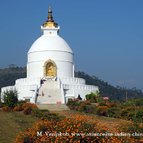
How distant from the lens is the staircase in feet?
134

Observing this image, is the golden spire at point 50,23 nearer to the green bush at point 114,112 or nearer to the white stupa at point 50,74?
the white stupa at point 50,74

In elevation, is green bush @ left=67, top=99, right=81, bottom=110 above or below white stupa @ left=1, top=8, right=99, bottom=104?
below

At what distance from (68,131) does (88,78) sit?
142014 millimetres

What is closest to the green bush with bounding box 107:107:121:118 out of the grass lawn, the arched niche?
the grass lawn

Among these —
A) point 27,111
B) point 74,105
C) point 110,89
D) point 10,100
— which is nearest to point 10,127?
point 27,111

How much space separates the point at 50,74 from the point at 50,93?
5.44m

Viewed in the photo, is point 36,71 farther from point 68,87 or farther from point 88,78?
point 88,78

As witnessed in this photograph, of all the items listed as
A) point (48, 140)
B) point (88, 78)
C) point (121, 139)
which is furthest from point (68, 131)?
point (88, 78)

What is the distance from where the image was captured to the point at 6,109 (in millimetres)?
28328

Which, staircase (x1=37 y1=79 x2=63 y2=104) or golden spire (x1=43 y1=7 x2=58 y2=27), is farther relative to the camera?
golden spire (x1=43 y1=7 x2=58 y2=27)

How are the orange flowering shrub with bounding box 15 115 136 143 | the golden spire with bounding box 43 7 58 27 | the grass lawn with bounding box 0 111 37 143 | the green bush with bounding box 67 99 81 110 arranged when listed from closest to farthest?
the orange flowering shrub with bounding box 15 115 136 143 < the grass lawn with bounding box 0 111 37 143 < the green bush with bounding box 67 99 81 110 < the golden spire with bounding box 43 7 58 27

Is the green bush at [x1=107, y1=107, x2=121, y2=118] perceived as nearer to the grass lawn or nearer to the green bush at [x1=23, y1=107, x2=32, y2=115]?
the green bush at [x1=23, y1=107, x2=32, y2=115]

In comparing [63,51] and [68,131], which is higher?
[63,51]

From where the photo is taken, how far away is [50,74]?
4788 cm
